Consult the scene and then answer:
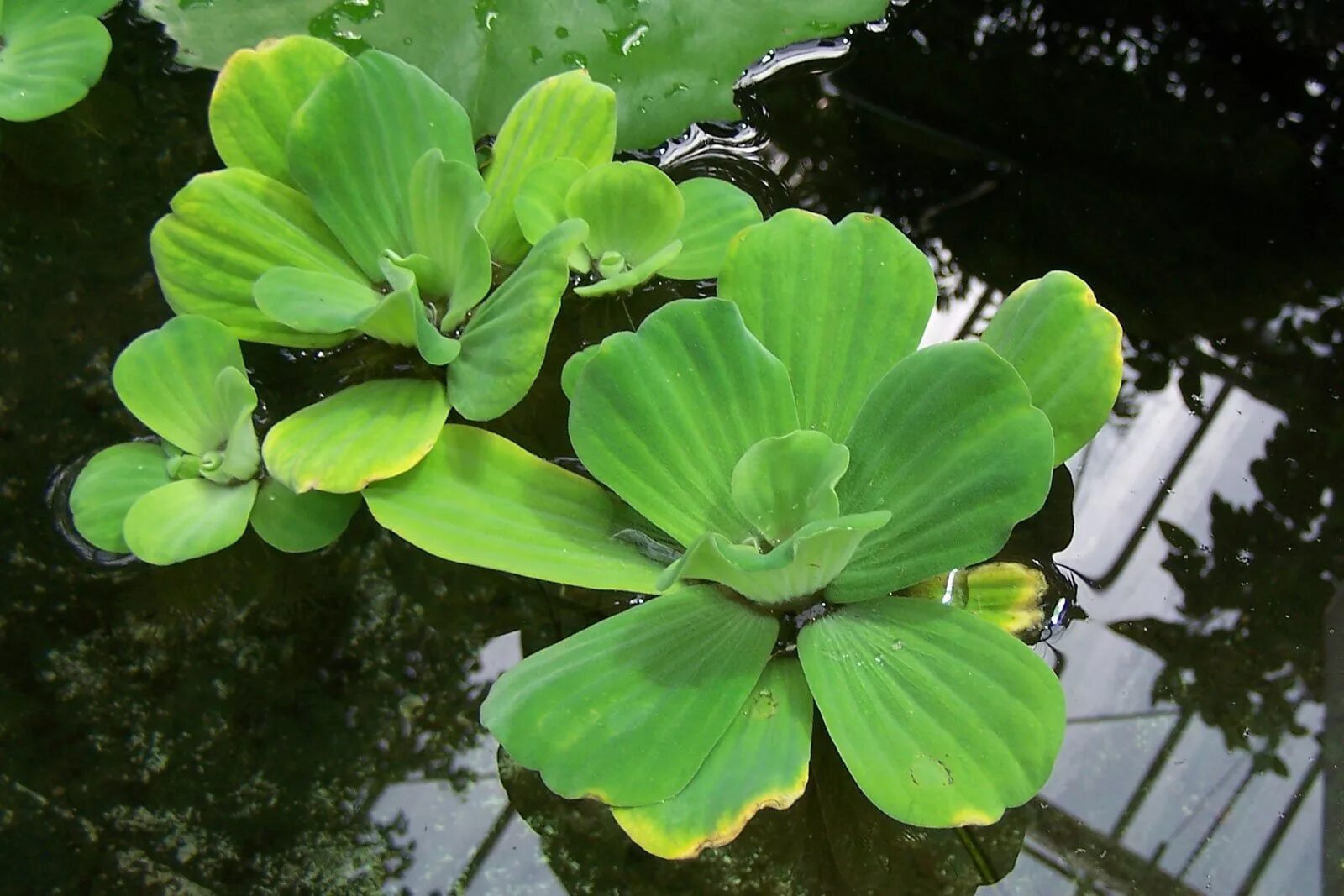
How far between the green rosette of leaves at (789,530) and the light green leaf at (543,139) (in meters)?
0.20

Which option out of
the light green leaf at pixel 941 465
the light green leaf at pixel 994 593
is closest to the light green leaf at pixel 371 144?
the light green leaf at pixel 941 465

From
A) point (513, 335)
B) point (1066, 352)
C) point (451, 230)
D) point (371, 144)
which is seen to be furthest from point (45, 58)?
point (1066, 352)

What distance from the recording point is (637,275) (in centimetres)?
90

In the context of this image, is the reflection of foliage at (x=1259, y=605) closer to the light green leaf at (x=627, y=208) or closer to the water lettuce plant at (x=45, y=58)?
the light green leaf at (x=627, y=208)

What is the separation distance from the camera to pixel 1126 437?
94 centimetres

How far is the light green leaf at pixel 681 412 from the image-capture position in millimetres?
746

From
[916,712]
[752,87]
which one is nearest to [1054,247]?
[752,87]

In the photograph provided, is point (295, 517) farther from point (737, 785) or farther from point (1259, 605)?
point (1259, 605)

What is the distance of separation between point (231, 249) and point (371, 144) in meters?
0.16

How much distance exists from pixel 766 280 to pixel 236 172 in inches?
19.2

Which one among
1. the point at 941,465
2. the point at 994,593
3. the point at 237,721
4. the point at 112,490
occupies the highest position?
the point at 941,465

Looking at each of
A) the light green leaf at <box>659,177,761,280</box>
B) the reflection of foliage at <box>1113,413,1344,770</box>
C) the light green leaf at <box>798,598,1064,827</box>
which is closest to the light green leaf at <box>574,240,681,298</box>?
the light green leaf at <box>659,177,761,280</box>

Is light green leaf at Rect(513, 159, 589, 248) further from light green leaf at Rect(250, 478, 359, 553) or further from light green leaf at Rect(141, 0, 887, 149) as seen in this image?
light green leaf at Rect(250, 478, 359, 553)

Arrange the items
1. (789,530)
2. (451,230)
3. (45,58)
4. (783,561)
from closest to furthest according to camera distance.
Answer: (783,561) → (789,530) → (451,230) → (45,58)
